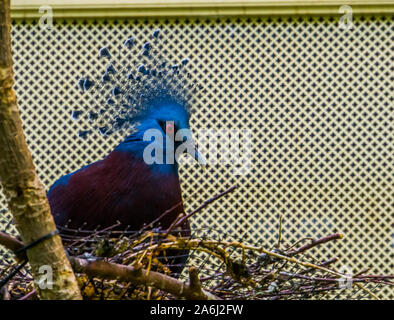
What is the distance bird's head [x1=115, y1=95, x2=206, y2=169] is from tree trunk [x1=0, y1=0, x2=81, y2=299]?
479 millimetres

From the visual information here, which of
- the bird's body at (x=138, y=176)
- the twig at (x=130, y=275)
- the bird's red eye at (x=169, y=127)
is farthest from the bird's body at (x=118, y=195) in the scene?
the twig at (x=130, y=275)

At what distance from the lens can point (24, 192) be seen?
60 cm

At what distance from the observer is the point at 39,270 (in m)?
0.63

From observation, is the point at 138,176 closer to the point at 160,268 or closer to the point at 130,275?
the point at 160,268

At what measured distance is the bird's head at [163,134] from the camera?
3.69ft

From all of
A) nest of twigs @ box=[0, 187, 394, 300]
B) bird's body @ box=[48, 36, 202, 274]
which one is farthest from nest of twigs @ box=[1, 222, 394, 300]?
bird's body @ box=[48, 36, 202, 274]

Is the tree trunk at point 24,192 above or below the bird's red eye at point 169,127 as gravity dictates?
below

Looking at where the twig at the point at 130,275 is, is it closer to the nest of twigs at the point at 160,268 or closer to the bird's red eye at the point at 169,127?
the nest of twigs at the point at 160,268

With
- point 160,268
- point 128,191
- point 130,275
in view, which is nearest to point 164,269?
point 160,268

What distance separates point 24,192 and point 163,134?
0.62 m

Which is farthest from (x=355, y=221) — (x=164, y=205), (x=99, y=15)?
(x=164, y=205)

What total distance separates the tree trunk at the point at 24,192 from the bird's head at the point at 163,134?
48 centimetres
